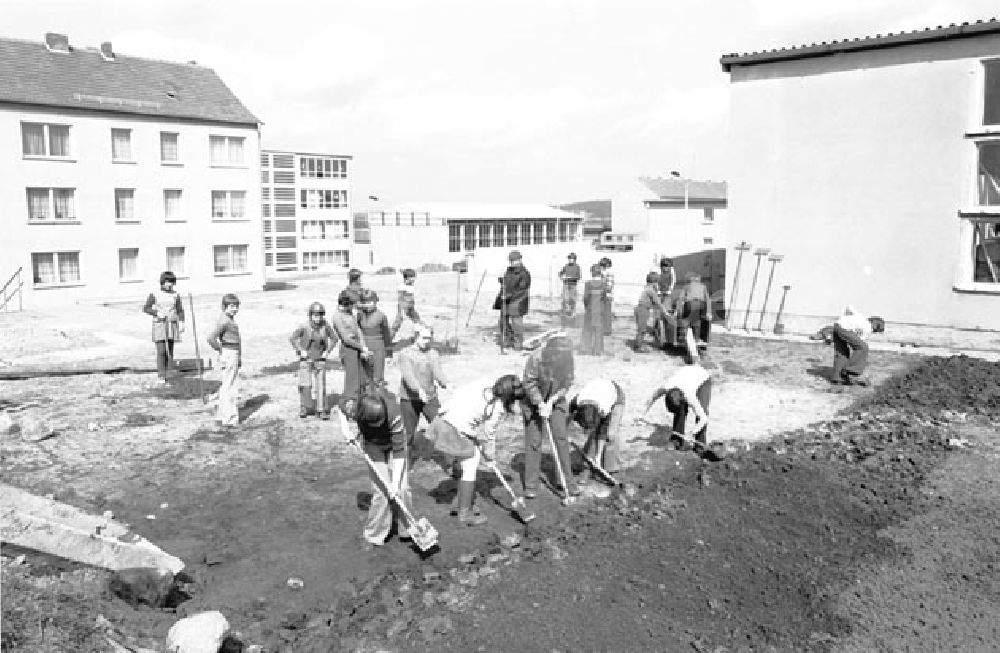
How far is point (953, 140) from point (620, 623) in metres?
16.7

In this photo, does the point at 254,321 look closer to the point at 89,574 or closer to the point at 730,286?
the point at 730,286

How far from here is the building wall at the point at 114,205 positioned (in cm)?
2934

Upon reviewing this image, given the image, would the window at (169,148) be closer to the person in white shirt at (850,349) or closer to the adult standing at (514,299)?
the adult standing at (514,299)

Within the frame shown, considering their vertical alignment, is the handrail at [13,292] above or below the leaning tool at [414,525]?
above

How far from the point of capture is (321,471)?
388 inches

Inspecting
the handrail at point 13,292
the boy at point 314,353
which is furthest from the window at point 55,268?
the boy at point 314,353

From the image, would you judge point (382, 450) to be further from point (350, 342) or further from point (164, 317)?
point (164, 317)

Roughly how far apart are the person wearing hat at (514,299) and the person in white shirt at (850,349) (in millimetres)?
6207

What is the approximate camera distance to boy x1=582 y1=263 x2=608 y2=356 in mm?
17469

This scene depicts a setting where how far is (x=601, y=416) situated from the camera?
29.7 ft

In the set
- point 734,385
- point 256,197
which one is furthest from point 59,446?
point 256,197

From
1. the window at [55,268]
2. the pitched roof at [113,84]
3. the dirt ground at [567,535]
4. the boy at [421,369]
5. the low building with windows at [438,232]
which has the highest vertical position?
the pitched roof at [113,84]

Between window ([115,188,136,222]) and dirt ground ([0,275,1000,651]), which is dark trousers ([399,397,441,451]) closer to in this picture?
dirt ground ([0,275,1000,651])

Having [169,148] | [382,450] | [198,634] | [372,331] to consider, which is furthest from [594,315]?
[169,148]
